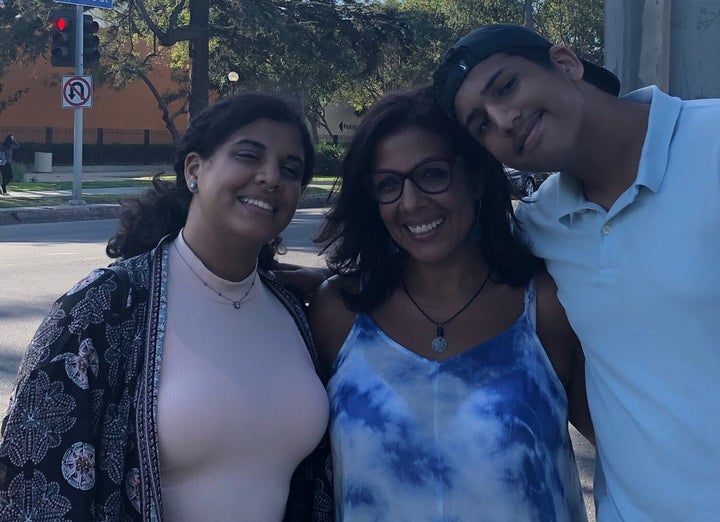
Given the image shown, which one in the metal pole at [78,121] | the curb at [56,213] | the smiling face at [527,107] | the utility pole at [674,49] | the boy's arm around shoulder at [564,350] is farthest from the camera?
the metal pole at [78,121]

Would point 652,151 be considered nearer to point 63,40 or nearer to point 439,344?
point 439,344

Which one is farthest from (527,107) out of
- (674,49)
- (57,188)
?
(57,188)

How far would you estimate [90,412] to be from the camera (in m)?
1.98

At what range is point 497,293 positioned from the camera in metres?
2.51

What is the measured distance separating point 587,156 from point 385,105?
0.78 m

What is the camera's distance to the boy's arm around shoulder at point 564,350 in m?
2.35

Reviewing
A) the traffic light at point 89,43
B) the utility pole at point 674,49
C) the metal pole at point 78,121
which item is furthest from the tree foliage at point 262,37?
the utility pole at point 674,49

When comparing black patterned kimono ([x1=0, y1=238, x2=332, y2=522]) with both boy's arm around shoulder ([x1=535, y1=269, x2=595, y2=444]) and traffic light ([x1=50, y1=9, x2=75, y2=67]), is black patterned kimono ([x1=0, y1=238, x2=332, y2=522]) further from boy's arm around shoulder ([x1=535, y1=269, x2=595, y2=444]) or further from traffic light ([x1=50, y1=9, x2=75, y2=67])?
traffic light ([x1=50, y1=9, x2=75, y2=67])

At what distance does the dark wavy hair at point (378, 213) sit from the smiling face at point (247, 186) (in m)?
0.24

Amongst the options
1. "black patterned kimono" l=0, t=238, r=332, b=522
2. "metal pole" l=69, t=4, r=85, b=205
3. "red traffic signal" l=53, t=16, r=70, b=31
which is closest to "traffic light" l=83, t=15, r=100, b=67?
"metal pole" l=69, t=4, r=85, b=205

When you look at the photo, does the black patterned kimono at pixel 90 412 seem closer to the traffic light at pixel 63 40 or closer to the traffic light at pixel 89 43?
the traffic light at pixel 63 40

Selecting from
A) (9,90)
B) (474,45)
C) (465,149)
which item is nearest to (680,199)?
(474,45)

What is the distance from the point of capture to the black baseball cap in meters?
2.14

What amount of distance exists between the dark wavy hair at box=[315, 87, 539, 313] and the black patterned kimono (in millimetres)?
698
